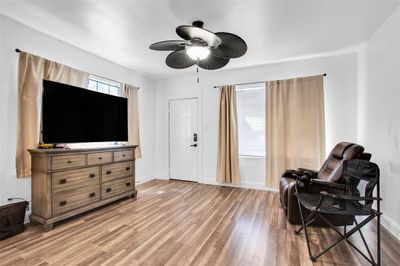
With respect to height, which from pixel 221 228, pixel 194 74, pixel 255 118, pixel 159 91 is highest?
pixel 194 74

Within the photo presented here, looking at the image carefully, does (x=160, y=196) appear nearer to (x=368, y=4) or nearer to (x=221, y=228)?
(x=221, y=228)

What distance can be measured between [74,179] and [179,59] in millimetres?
2175

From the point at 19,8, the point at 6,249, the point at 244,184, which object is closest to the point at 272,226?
the point at 244,184

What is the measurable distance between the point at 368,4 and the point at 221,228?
313 cm

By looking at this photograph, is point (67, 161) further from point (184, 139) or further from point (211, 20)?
point (184, 139)

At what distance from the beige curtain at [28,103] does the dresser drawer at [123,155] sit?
3.54 feet

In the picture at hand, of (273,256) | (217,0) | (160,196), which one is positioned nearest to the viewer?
(273,256)

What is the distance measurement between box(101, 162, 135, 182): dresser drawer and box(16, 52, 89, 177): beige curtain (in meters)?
0.94

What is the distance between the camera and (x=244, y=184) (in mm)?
4289

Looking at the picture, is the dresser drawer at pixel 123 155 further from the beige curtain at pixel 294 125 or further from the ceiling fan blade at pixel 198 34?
the beige curtain at pixel 294 125

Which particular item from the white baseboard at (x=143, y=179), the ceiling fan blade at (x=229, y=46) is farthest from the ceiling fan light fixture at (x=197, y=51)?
the white baseboard at (x=143, y=179)

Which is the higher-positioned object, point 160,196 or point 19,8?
point 19,8

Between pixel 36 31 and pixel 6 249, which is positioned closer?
pixel 6 249

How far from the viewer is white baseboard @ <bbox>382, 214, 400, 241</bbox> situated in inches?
88.2
